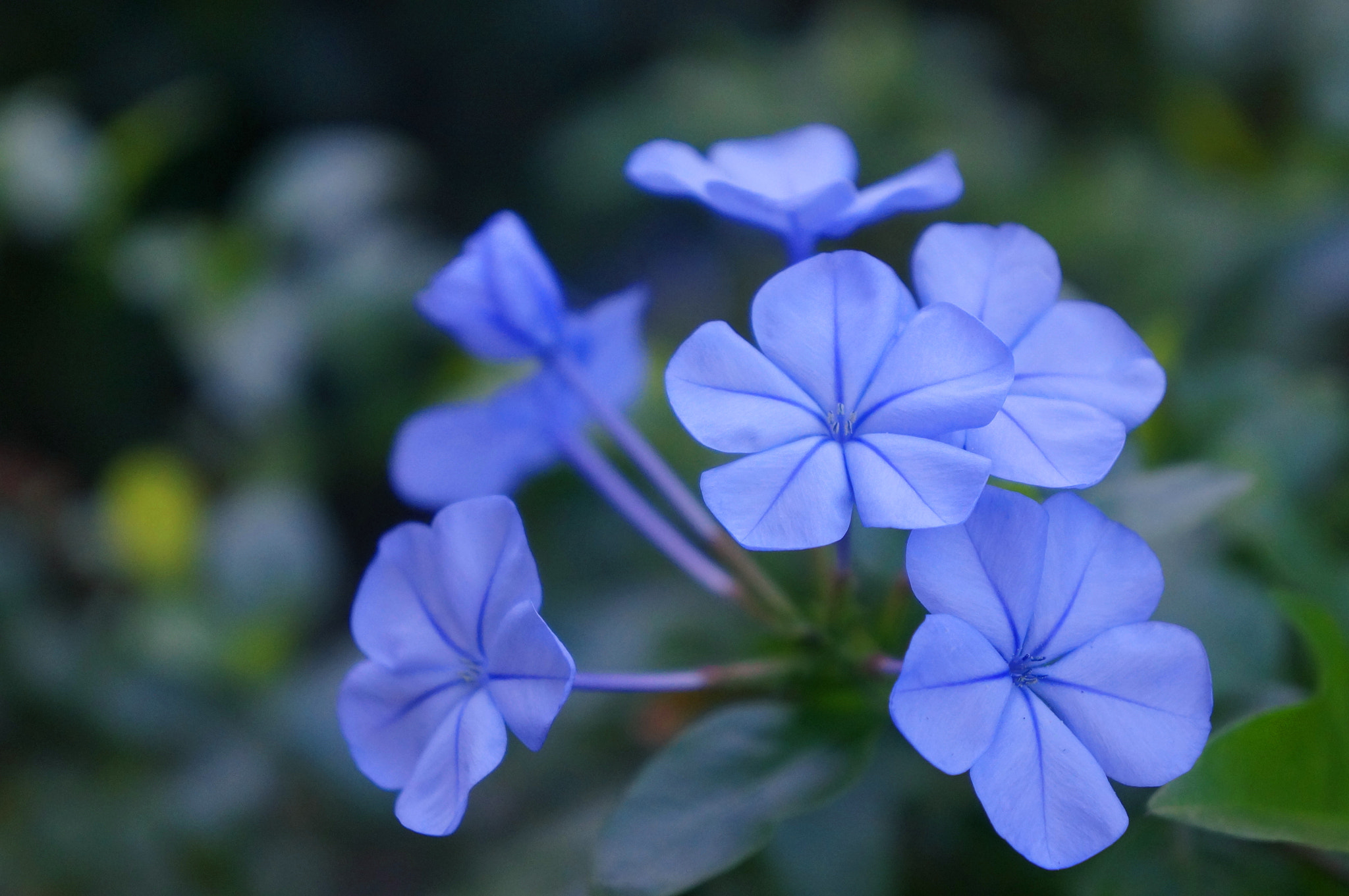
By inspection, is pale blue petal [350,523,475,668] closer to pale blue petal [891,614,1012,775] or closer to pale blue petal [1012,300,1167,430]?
pale blue petal [891,614,1012,775]

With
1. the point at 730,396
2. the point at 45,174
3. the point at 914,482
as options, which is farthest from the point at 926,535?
the point at 45,174

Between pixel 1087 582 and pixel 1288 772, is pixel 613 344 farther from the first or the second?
pixel 1288 772

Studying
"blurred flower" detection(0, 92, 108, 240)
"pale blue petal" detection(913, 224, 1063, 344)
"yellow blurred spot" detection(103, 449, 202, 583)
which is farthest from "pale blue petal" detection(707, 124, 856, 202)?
"blurred flower" detection(0, 92, 108, 240)

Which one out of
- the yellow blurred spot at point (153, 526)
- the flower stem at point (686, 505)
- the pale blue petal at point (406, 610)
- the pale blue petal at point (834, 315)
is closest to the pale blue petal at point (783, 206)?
the pale blue petal at point (834, 315)

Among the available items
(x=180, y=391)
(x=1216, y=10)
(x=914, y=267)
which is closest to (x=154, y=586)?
(x=180, y=391)

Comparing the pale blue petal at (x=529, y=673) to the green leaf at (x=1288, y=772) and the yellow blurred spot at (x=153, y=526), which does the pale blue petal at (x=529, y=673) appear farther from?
the yellow blurred spot at (x=153, y=526)

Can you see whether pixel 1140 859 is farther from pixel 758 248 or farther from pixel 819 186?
pixel 758 248
